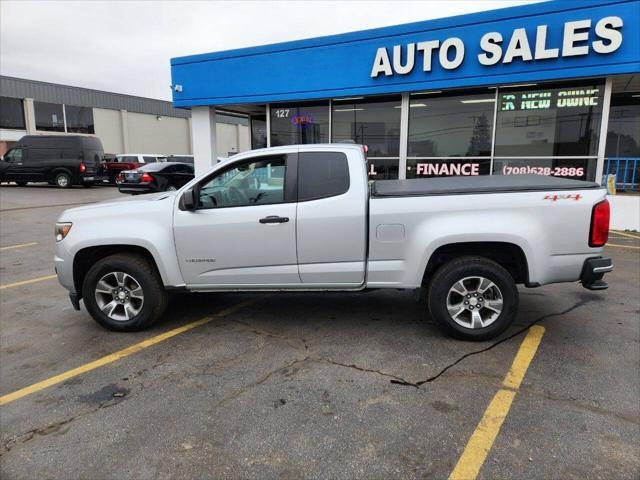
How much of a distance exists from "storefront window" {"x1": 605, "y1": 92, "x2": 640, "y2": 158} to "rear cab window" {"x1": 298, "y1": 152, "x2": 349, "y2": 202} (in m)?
11.7

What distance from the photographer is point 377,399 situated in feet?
10.8

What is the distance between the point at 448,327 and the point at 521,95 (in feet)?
27.0

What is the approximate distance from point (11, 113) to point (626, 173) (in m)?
38.2

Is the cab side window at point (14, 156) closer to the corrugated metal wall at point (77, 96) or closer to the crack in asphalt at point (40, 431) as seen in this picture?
the corrugated metal wall at point (77, 96)

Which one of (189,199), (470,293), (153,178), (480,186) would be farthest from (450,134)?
(153,178)

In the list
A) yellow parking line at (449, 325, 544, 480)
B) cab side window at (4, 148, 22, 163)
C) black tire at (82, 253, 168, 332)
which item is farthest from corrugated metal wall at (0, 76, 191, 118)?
yellow parking line at (449, 325, 544, 480)

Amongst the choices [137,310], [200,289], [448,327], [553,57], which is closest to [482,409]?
[448,327]

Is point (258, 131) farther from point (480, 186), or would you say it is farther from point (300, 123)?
point (480, 186)

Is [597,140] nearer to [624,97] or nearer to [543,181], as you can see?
[624,97]

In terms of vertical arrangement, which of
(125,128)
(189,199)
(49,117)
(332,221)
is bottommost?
(332,221)

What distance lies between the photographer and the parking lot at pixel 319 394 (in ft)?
8.68

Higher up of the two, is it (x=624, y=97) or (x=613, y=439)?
(x=624, y=97)

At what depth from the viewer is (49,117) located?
115 feet

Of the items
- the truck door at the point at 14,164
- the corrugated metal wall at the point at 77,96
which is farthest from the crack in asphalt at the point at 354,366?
the corrugated metal wall at the point at 77,96
